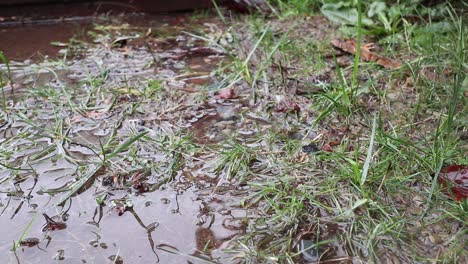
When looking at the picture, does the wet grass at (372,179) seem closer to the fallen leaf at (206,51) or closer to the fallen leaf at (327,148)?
the fallen leaf at (327,148)

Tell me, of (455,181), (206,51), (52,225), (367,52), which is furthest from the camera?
(206,51)

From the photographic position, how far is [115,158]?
1.51m

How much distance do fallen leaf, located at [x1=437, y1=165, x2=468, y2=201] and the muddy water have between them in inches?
22.2

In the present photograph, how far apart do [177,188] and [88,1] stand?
1.78m

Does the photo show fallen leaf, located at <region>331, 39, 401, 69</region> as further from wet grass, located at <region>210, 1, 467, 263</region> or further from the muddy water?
the muddy water

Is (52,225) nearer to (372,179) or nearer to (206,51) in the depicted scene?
(372,179)

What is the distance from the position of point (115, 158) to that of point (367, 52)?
4.03 ft

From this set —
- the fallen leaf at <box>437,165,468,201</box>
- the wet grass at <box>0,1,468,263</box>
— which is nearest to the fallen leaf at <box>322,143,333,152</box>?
the wet grass at <box>0,1,468,263</box>

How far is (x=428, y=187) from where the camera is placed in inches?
53.6

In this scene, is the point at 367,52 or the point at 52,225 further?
the point at 367,52

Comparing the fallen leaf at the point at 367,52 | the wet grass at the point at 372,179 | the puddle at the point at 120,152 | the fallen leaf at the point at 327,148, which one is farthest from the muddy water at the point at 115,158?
the fallen leaf at the point at 367,52

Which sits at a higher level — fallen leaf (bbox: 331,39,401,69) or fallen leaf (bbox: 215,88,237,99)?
fallen leaf (bbox: 331,39,401,69)

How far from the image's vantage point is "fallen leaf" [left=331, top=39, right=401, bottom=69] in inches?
80.5

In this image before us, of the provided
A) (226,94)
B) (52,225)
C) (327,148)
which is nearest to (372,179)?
(327,148)
